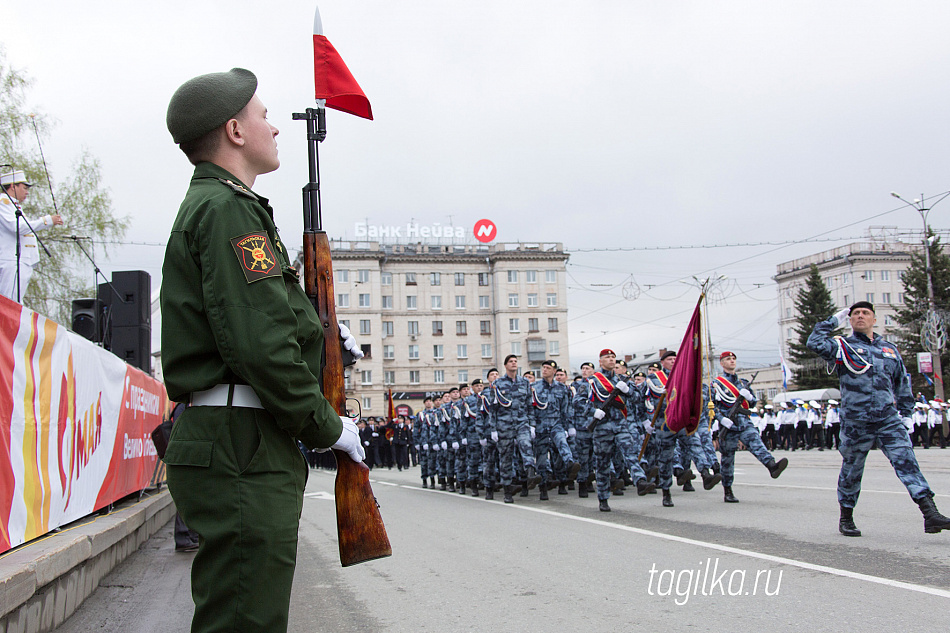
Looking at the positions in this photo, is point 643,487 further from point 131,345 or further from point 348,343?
point 348,343

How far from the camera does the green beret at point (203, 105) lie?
252 cm

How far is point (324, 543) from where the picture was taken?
9.77 m

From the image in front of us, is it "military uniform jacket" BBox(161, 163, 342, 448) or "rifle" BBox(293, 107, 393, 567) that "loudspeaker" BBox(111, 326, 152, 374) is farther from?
"military uniform jacket" BBox(161, 163, 342, 448)

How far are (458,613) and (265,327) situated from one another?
3873 mm

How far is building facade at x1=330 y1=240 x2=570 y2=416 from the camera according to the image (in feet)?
268

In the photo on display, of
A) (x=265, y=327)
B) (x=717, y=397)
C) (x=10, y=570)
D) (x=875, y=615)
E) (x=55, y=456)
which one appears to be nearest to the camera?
(x=265, y=327)

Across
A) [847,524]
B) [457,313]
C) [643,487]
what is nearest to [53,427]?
[847,524]

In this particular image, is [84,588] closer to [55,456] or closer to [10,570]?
[55,456]

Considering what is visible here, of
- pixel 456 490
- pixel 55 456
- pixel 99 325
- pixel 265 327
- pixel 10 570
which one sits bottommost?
pixel 456 490

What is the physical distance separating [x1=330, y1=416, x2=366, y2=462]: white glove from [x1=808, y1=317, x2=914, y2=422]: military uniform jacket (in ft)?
21.5

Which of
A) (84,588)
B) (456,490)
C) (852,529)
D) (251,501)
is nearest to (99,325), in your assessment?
(84,588)

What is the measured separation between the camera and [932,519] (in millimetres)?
7281

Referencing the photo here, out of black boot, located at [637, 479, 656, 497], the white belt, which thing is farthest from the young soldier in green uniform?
black boot, located at [637, 479, 656, 497]

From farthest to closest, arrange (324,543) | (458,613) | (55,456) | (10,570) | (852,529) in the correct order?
(324,543) → (852,529) → (55,456) → (458,613) → (10,570)
